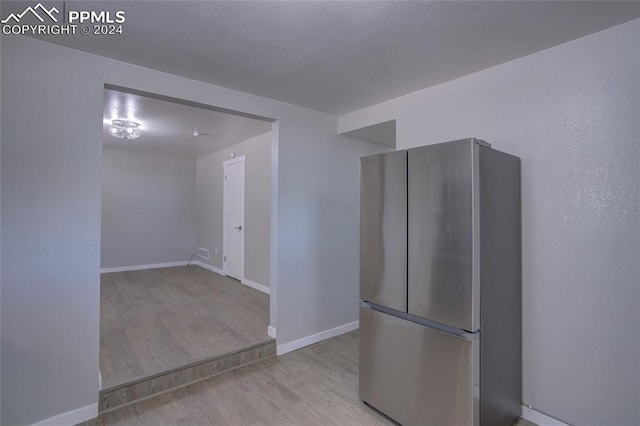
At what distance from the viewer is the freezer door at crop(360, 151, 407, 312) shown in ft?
6.59

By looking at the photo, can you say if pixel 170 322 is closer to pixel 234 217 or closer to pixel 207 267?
pixel 234 217

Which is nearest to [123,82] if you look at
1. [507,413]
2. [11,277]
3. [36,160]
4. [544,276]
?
[36,160]

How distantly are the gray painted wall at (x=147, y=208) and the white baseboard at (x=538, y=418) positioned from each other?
6.49 m

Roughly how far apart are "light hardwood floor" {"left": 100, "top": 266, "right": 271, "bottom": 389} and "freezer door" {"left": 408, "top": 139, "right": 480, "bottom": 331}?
184 cm

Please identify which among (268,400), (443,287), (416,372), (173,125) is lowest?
(268,400)

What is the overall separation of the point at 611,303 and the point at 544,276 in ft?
1.12

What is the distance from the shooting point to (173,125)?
407cm

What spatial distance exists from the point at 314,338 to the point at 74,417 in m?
2.05

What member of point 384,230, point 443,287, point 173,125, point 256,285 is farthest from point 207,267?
point 443,287

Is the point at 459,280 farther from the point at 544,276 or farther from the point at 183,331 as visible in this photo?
the point at 183,331

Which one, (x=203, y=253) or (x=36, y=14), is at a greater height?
(x=36, y=14)

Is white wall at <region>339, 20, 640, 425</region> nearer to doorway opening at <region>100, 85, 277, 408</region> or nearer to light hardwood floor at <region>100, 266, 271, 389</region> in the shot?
doorway opening at <region>100, 85, 277, 408</region>

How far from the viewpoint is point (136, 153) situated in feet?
20.2

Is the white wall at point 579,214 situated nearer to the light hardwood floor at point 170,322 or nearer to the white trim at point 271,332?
the white trim at point 271,332
